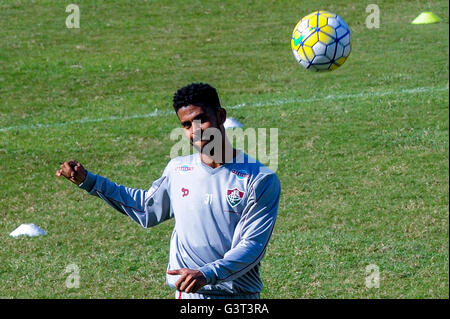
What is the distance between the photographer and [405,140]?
13.5 m

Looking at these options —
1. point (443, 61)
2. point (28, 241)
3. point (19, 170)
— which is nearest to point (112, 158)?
point (19, 170)

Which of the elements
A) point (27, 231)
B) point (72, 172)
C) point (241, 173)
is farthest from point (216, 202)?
point (27, 231)

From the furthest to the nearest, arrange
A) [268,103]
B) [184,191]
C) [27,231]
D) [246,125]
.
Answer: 1. [268,103]
2. [246,125]
3. [27,231]
4. [184,191]

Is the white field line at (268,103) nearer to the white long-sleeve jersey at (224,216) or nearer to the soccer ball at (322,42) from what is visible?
the soccer ball at (322,42)

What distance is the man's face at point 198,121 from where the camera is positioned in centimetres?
517

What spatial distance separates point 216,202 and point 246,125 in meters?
8.65

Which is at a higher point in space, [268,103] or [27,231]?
[268,103]

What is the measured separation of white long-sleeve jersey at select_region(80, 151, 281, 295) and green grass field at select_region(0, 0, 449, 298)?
3.92 meters

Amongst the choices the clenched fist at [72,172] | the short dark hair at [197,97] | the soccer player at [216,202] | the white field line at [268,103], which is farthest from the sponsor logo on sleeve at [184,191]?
the white field line at [268,103]

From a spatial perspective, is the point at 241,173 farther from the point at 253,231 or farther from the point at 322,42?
the point at 322,42

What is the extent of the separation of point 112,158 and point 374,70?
619cm

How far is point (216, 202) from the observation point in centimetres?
524

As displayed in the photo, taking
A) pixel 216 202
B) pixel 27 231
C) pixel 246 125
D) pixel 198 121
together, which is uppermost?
pixel 198 121
